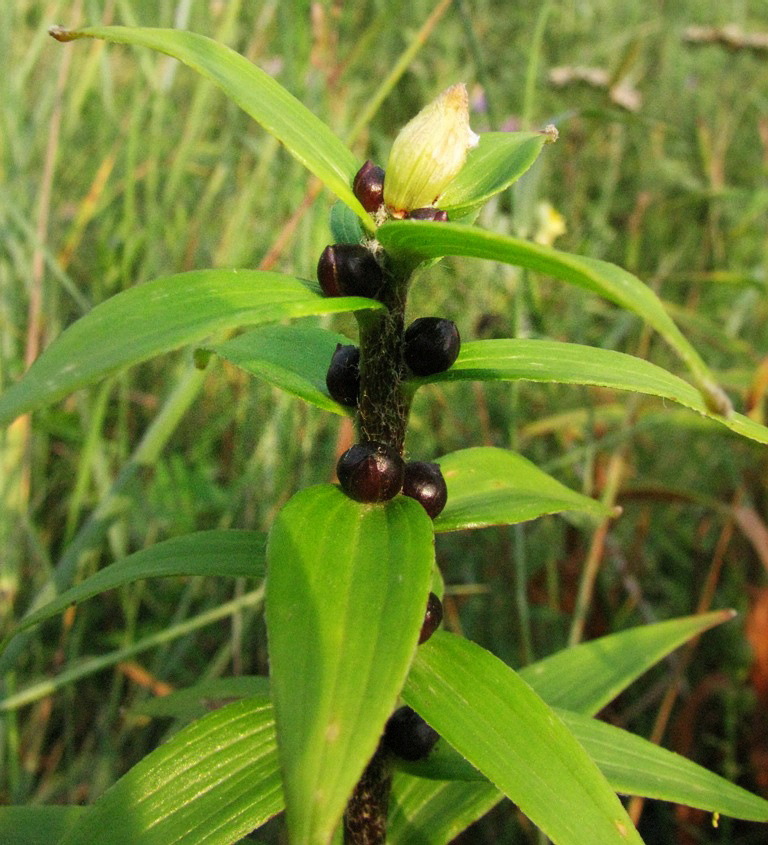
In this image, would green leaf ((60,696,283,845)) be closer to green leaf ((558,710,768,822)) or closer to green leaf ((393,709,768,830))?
green leaf ((393,709,768,830))

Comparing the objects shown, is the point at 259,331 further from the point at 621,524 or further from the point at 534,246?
the point at 621,524

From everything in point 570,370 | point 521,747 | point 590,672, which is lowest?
point 590,672

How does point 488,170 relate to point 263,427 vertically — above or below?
above

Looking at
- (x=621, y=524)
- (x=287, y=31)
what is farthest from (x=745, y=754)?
(x=287, y=31)

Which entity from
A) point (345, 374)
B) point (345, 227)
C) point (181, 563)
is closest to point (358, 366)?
point (345, 374)

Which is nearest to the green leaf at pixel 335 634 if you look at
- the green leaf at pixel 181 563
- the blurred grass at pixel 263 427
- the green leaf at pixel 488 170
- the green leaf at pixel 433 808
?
the green leaf at pixel 181 563

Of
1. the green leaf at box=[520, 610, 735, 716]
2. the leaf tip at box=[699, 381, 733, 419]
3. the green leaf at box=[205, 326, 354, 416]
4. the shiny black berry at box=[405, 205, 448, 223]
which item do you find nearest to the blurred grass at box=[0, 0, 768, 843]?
the green leaf at box=[520, 610, 735, 716]

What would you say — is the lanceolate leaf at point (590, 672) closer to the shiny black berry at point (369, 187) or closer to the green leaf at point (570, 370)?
the green leaf at point (570, 370)

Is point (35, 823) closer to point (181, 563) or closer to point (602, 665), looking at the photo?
point (181, 563)
